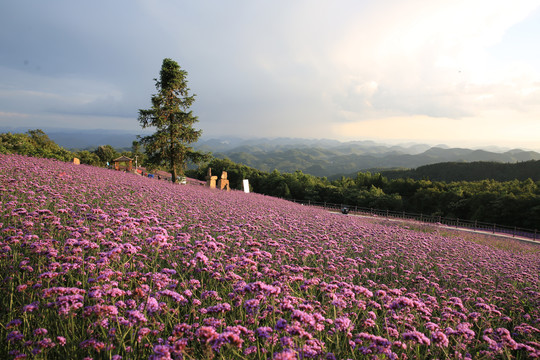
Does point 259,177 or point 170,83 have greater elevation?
point 170,83

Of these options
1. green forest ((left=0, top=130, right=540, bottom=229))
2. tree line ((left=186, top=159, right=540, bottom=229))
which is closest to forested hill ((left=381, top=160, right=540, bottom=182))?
green forest ((left=0, top=130, right=540, bottom=229))

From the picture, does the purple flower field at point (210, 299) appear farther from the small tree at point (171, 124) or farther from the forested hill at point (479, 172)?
the forested hill at point (479, 172)

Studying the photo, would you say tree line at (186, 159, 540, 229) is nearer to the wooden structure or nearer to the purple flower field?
the wooden structure

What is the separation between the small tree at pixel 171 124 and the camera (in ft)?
87.0

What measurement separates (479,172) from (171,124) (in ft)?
349

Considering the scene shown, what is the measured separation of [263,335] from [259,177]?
7008 cm

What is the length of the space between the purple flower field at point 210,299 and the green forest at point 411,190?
18926mm

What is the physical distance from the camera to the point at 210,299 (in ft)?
11.5

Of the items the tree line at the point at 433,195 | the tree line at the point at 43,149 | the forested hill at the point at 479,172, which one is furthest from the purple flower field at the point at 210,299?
the forested hill at the point at 479,172

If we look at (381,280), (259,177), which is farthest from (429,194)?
(381,280)

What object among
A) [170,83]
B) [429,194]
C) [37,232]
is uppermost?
[170,83]

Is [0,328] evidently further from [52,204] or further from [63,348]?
[52,204]

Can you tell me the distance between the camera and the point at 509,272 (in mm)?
7238

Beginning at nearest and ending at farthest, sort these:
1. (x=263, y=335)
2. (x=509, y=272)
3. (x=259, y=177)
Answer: (x=263, y=335)
(x=509, y=272)
(x=259, y=177)
